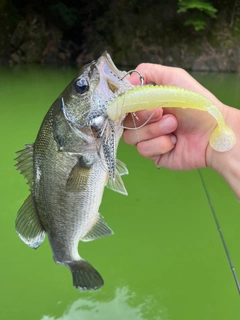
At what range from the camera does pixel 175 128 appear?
1277 millimetres

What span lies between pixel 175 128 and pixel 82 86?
15.1 inches

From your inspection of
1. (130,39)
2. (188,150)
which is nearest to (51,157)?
(188,150)

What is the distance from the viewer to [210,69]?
33.1 ft

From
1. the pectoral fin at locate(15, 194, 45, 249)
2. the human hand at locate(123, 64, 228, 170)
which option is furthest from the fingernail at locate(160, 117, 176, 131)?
the pectoral fin at locate(15, 194, 45, 249)

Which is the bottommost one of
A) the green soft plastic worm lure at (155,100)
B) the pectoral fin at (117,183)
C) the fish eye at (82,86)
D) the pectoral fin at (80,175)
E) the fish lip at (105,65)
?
the pectoral fin at (117,183)

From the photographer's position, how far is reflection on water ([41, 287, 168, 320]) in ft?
6.97

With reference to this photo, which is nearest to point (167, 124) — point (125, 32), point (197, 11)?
point (197, 11)

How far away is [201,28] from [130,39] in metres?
2.13

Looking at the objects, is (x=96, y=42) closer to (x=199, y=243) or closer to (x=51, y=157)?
(x=199, y=243)

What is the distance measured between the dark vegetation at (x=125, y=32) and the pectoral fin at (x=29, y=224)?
31.2 feet

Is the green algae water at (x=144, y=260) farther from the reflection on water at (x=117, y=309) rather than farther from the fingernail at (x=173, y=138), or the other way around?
the fingernail at (x=173, y=138)

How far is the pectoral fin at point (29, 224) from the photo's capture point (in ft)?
3.92

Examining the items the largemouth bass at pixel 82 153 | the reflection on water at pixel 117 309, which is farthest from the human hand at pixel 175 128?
the reflection on water at pixel 117 309

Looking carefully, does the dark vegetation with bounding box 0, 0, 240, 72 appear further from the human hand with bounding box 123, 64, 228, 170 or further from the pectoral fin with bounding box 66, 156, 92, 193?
the pectoral fin with bounding box 66, 156, 92, 193
